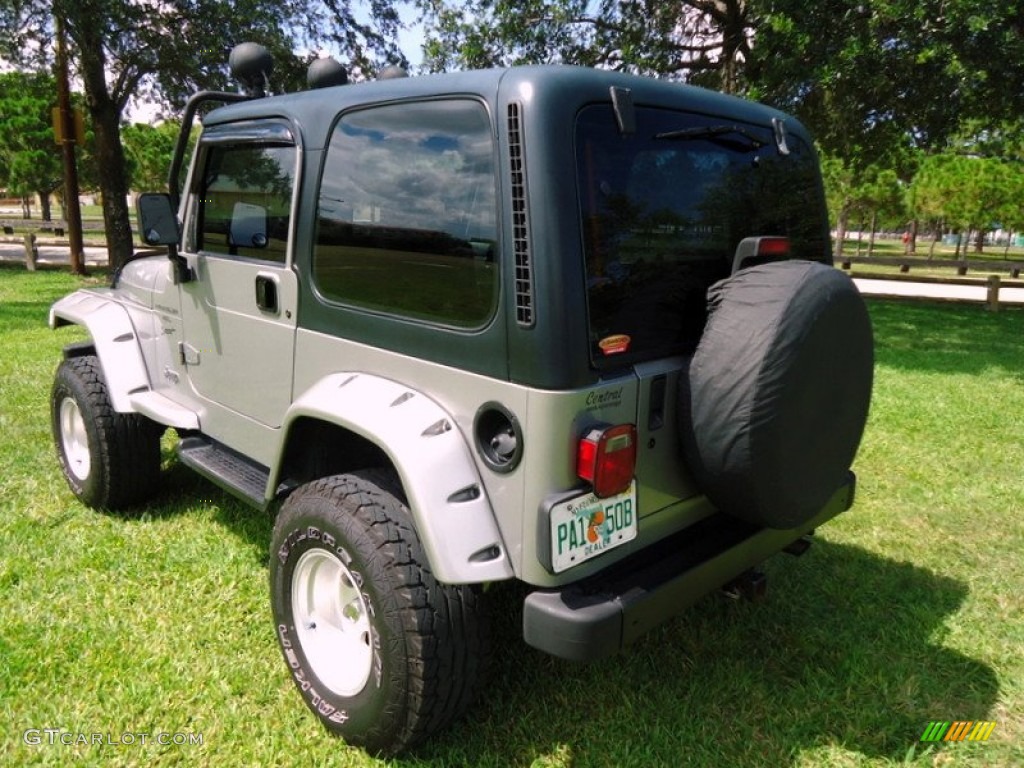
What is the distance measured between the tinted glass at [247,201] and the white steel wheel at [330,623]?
45.4 inches

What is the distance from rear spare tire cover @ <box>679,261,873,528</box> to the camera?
6.60ft

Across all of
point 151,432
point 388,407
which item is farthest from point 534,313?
point 151,432

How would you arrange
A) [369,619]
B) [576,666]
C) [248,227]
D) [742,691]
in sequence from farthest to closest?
1. [248,227]
2. [576,666]
3. [742,691]
4. [369,619]

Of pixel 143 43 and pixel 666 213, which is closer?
pixel 666 213

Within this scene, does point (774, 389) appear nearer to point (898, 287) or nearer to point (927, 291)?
point (927, 291)

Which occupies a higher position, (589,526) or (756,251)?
(756,251)

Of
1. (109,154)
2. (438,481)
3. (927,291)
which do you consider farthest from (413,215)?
(927,291)

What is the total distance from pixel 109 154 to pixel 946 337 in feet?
46.7

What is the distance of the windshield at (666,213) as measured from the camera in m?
2.02

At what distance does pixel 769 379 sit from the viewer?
6.51 ft

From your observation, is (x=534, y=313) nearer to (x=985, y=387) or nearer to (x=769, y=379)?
(x=769, y=379)

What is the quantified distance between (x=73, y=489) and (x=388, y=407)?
2.74 meters

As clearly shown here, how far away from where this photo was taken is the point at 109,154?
519 inches
